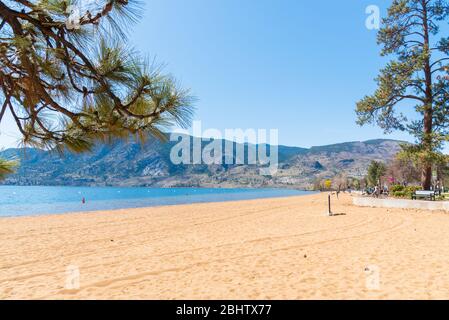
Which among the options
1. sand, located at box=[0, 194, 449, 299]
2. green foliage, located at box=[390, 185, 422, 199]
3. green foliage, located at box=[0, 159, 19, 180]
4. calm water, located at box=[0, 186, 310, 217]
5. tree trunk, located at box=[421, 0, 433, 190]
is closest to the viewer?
green foliage, located at box=[0, 159, 19, 180]

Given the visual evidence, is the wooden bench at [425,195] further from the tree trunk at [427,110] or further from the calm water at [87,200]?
the calm water at [87,200]

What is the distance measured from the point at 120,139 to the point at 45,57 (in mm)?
1273

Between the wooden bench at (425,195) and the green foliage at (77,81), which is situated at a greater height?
the green foliage at (77,81)

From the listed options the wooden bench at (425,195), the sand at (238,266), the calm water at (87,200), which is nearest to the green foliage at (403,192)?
the wooden bench at (425,195)

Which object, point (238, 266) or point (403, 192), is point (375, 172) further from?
point (238, 266)

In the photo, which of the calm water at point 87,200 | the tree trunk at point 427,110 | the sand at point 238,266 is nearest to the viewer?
the sand at point 238,266

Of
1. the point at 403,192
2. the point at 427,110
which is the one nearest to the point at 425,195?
the point at 403,192

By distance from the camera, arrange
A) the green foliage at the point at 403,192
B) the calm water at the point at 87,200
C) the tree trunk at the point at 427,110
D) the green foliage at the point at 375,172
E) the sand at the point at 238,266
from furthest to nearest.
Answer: the green foliage at the point at 375,172
the calm water at the point at 87,200
the green foliage at the point at 403,192
the tree trunk at the point at 427,110
the sand at the point at 238,266

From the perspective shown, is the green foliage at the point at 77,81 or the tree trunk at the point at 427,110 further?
the tree trunk at the point at 427,110

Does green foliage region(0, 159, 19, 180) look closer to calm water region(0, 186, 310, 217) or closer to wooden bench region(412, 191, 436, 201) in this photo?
wooden bench region(412, 191, 436, 201)

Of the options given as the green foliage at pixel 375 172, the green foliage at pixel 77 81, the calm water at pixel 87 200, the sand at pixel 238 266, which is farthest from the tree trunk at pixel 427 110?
the green foliage at pixel 375 172

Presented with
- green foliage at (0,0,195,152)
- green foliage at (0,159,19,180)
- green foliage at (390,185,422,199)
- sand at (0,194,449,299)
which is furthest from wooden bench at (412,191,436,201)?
green foliage at (0,159,19,180)

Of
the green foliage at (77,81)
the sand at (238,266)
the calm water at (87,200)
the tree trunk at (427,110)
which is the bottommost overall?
the calm water at (87,200)
